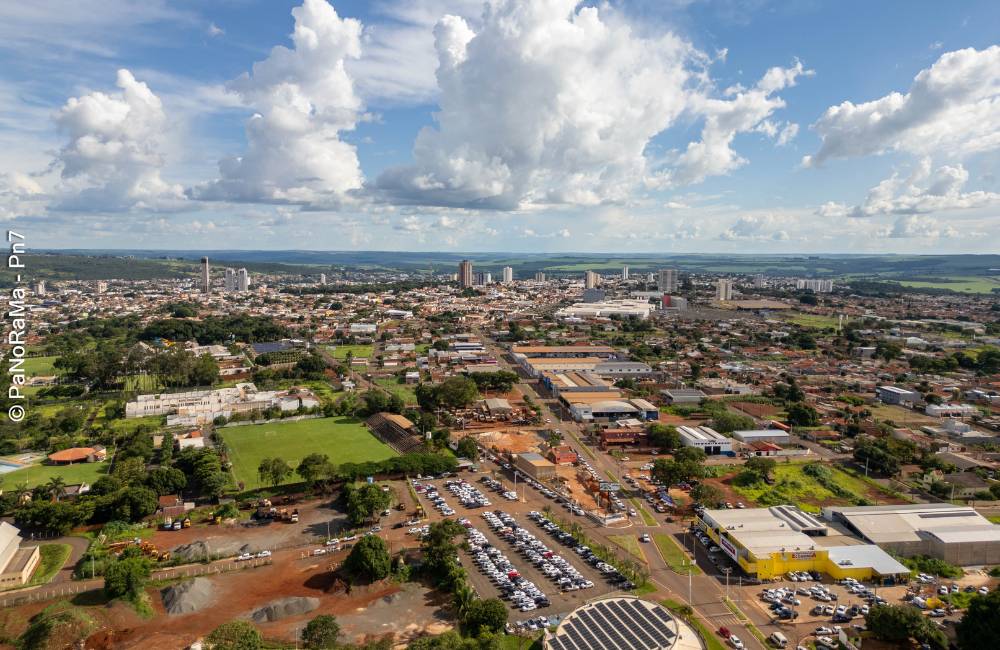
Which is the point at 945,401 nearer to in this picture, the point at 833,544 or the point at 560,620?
the point at 833,544

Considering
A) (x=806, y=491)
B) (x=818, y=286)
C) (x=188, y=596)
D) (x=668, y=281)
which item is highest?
(x=668, y=281)

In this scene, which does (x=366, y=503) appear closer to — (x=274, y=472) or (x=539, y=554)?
(x=274, y=472)

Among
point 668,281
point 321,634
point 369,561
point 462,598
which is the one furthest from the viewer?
point 668,281

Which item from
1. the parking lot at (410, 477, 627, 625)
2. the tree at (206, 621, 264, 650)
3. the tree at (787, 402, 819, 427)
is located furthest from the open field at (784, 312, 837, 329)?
the tree at (206, 621, 264, 650)

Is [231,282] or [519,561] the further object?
[231,282]

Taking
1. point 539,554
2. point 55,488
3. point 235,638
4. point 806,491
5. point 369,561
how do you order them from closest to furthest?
point 235,638 < point 369,561 < point 539,554 < point 55,488 < point 806,491

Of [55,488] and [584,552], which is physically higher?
[55,488]

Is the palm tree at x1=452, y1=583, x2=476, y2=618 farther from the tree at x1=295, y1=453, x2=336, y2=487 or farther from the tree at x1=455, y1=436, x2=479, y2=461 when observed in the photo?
the tree at x1=455, y1=436, x2=479, y2=461

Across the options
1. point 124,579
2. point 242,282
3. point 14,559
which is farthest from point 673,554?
point 242,282
